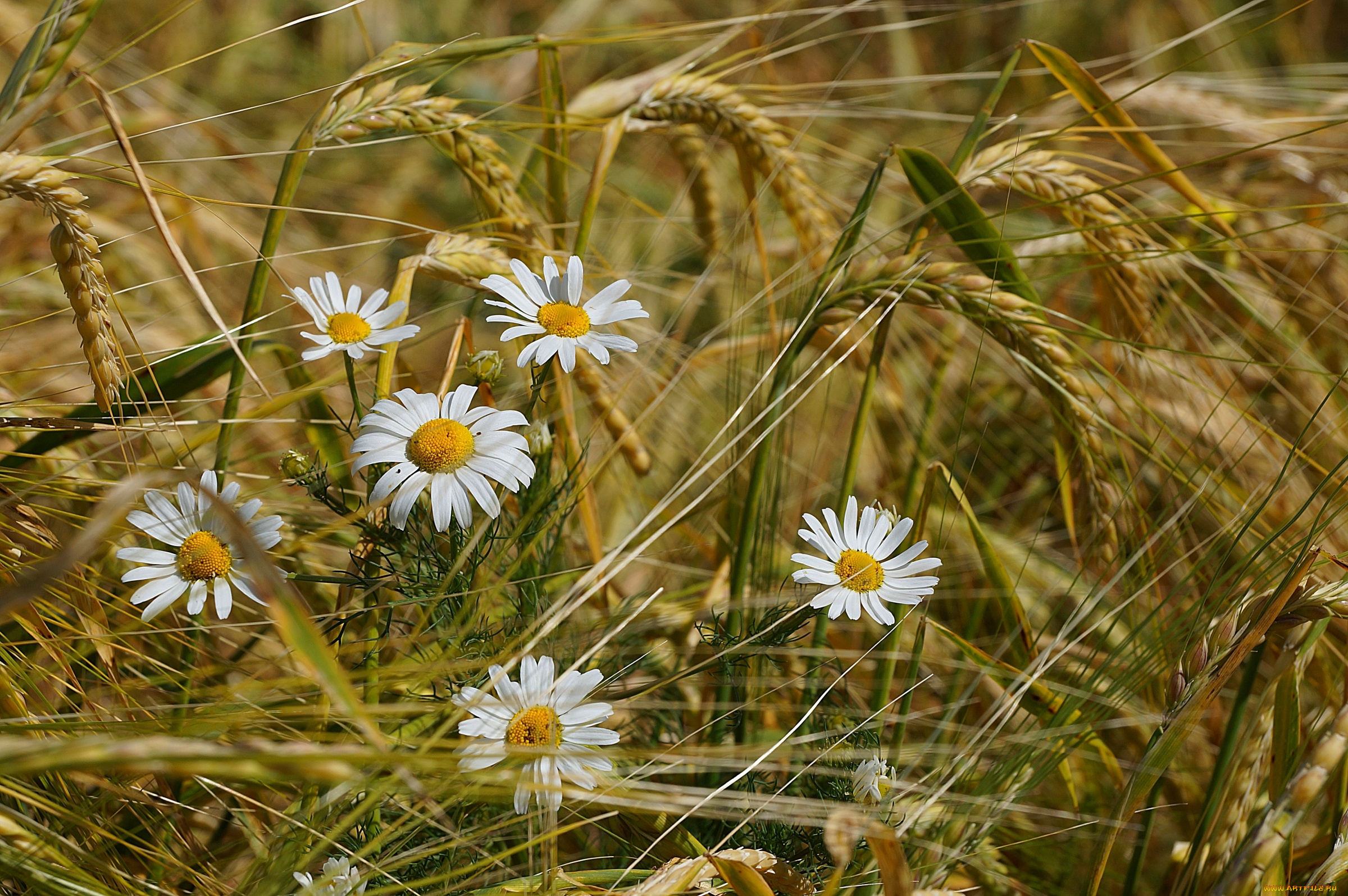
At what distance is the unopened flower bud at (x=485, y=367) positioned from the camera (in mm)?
614

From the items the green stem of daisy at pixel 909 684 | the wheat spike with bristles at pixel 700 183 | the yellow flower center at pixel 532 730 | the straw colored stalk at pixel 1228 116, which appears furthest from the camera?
the straw colored stalk at pixel 1228 116

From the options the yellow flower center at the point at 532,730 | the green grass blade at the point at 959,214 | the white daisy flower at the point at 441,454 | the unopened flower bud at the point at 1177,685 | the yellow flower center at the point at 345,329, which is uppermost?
the green grass blade at the point at 959,214

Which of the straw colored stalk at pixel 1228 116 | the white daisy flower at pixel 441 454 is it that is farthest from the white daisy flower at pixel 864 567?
the straw colored stalk at pixel 1228 116

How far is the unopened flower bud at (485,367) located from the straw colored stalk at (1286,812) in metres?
0.55

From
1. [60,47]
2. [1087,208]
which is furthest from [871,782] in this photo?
[60,47]

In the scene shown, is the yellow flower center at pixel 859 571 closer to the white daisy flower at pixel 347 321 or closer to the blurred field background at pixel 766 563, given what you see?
the blurred field background at pixel 766 563

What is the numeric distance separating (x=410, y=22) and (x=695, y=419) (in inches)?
67.2

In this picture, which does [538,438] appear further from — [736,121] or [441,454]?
[736,121]

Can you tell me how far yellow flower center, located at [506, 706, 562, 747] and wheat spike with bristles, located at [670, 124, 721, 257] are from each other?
2.15 feet

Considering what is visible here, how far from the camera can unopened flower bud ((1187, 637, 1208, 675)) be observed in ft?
2.00

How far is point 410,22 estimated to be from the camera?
2.38 m

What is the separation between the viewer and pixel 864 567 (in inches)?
24.5

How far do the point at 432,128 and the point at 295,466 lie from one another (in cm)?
35

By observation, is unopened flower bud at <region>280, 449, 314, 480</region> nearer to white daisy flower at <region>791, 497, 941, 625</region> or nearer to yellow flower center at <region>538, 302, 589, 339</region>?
yellow flower center at <region>538, 302, 589, 339</region>
